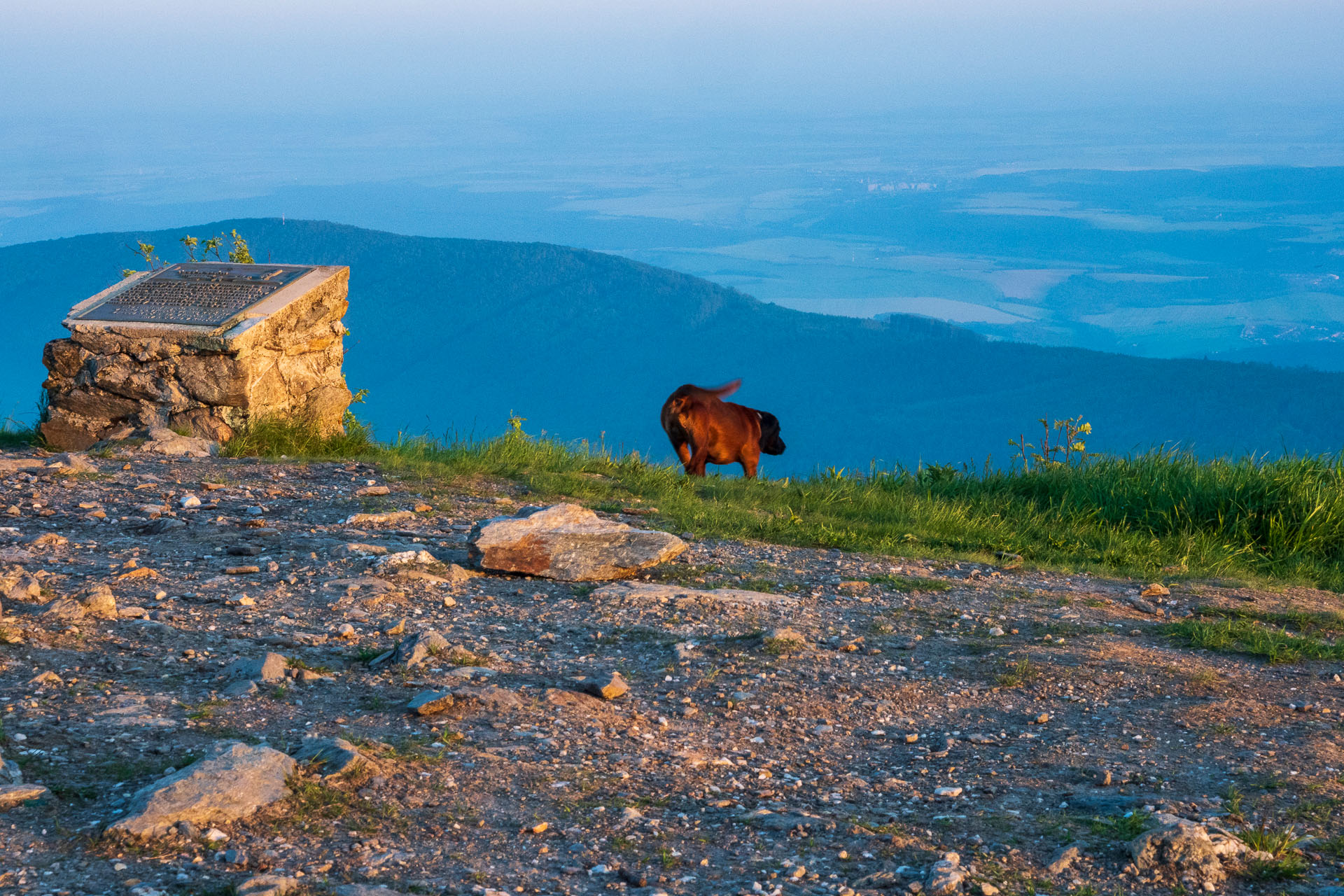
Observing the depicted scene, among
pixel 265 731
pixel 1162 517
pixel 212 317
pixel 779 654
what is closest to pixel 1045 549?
pixel 1162 517

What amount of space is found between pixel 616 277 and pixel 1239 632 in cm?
7183

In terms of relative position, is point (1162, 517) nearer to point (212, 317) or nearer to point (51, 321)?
point (212, 317)

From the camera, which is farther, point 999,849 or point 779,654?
point 779,654

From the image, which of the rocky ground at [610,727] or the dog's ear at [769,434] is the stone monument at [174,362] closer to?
the rocky ground at [610,727]

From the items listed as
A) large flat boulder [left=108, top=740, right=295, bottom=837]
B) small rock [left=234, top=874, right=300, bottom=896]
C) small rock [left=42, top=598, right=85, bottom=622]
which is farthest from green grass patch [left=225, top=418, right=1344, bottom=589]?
small rock [left=234, top=874, right=300, bottom=896]

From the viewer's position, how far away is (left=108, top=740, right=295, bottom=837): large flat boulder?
2.76 m

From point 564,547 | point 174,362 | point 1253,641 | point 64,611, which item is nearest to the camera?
point 64,611

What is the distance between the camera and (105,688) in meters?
3.69

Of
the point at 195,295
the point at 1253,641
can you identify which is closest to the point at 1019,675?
the point at 1253,641

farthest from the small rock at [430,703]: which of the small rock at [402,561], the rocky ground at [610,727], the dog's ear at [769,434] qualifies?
the dog's ear at [769,434]

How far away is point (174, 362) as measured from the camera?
8.44 metres

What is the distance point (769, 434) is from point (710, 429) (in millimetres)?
944

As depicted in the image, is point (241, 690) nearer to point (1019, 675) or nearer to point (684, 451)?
point (1019, 675)

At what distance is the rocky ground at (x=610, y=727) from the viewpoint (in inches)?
111
